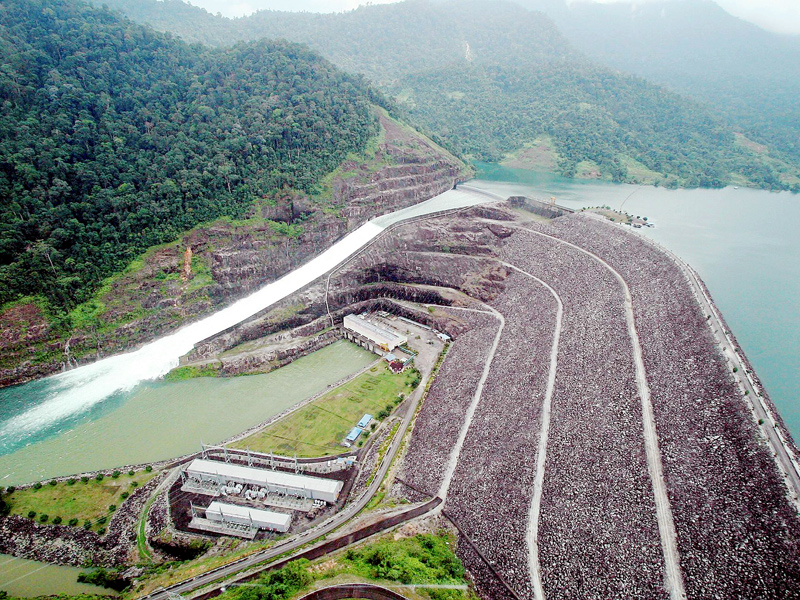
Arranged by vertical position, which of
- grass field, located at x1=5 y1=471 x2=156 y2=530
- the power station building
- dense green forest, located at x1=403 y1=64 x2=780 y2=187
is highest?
dense green forest, located at x1=403 y1=64 x2=780 y2=187

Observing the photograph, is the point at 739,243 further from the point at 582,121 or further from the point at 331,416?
the point at 582,121

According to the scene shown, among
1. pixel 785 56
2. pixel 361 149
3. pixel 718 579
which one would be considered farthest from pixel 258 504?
pixel 785 56

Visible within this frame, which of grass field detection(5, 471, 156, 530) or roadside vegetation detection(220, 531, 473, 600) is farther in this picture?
grass field detection(5, 471, 156, 530)

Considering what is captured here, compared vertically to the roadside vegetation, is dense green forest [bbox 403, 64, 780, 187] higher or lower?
higher

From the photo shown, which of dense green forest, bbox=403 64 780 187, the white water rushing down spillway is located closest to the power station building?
the white water rushing down spillway

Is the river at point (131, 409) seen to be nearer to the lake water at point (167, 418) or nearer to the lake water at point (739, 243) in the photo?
the lake water at point (167, 418)

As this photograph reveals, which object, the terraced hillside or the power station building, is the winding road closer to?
the terraced hillside
